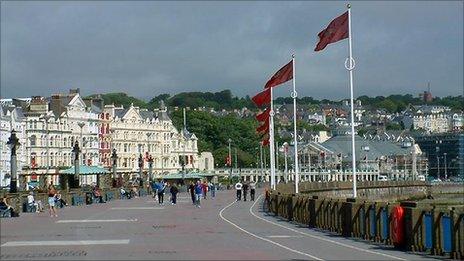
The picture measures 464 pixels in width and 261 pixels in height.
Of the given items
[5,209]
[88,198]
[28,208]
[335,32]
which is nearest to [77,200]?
[88,198]

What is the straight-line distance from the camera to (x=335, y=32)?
134ft

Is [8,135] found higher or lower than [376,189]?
higher

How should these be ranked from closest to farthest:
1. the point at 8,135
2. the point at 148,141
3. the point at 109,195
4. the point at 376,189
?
1. the point at 109,195
2. the point at 8,135
3. the point at 376,189
4. the point at 148,141

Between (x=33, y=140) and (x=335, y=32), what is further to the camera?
(x=33, y=140)

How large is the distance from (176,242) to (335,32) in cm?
1511

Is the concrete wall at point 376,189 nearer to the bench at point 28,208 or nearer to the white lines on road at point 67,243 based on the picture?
the bench at point 28,208

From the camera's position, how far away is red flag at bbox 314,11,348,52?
133ft

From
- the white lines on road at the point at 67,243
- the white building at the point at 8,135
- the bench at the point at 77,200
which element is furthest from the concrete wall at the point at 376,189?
the white lines on road at the point at 67,243

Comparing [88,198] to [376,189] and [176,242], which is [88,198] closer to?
[176,242]

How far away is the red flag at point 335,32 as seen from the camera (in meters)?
40.5

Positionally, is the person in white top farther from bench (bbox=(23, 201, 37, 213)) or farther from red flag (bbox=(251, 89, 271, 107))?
red flag (bbox=(251, 89, 271, 107))

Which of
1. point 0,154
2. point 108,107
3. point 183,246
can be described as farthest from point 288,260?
point 108,107

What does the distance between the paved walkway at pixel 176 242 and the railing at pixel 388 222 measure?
60 cm

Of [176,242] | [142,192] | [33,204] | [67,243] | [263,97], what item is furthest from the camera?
[142,192]
